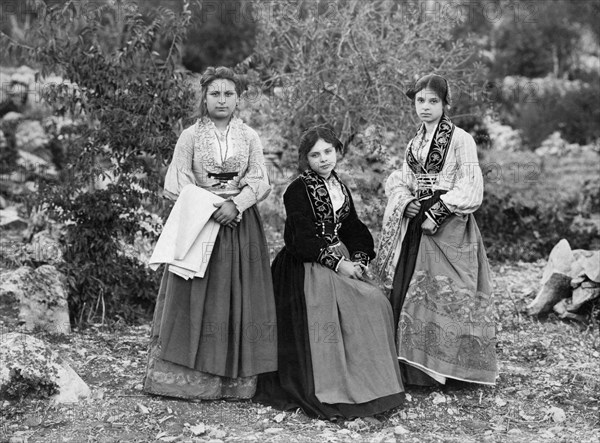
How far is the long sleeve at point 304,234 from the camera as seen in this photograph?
4.05 meters

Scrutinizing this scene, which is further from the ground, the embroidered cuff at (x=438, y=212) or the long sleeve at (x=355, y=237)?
the embroidered cuff at (x=438, y=212)

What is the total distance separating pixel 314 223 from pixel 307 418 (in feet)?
3.47

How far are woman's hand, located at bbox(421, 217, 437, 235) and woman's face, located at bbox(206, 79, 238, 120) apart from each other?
1.29 meters

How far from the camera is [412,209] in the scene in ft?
14.3

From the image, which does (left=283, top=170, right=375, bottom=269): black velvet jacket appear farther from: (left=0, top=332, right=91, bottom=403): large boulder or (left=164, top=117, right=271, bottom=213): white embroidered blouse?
(left=0, top=332, right=91, bottom=403): large boulder

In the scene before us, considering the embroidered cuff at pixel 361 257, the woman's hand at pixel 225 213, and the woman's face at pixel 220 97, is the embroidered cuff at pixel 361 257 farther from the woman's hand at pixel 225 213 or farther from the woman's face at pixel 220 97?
the woman's face at pixel 220 97

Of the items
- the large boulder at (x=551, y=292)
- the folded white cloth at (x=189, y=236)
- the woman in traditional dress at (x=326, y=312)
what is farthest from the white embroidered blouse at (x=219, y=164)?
the large boulder at (x=551, y=292)

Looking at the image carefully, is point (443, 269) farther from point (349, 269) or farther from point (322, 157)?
point (322, 157)

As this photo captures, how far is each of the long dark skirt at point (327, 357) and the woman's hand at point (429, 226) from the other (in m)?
0.48

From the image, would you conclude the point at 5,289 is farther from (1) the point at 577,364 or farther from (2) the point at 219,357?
(1) the point at 577,364

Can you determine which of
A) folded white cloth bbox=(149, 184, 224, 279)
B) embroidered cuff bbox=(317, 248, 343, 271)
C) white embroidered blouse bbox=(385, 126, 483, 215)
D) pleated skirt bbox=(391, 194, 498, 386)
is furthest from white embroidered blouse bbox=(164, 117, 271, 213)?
pleated skirt bbox=(391, 194, 498, 386)

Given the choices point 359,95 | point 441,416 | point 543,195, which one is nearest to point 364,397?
point 441,416

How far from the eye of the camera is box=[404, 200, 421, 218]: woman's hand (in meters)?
4.33

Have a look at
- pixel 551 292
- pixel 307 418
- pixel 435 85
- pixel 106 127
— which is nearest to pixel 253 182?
pixel 435 85
